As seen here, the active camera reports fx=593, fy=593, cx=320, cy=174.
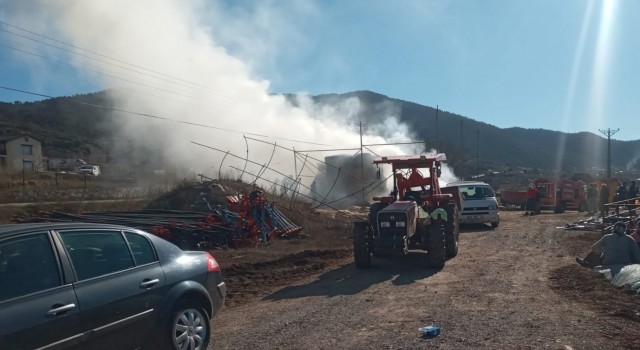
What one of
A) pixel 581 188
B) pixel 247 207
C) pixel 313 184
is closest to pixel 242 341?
pixel 247 207

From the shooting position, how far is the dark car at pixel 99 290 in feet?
14.8

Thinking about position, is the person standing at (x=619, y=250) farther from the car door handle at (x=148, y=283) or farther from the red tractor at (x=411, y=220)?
the car door handle at (x=148, y=283)

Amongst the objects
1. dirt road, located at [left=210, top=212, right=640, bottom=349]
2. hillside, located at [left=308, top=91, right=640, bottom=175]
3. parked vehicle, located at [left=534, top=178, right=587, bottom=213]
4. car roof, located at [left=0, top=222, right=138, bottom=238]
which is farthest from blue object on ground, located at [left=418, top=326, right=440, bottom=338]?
hillside, located at [left=308, top=91, right=640, bottom=175]

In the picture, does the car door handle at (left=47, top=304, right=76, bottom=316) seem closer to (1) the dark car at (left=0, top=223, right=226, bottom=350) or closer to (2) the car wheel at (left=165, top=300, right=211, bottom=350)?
(1) the dark car at (left=0, top=223, right=226, bottom=350)

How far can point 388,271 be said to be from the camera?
39.1ft

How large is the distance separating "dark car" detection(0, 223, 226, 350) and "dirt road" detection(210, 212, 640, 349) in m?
1.00

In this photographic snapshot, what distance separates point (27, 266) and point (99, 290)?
2.09 feet

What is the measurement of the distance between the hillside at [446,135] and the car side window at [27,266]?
45.4m

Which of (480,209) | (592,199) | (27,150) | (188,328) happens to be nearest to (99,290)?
(188,328)

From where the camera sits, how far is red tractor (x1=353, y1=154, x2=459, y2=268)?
11.9 m

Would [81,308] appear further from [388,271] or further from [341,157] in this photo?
[341,157]

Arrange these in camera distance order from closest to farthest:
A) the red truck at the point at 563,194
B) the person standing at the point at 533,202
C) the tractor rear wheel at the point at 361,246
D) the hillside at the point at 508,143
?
the tractor rear wheel at the point at 361,246 < the person standing at the point at 533,202 < the red truck at the point at 563,194 < the hillside at the point at 508,143

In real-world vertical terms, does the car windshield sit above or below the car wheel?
above

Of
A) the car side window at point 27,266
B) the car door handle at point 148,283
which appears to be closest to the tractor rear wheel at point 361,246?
the car door handle at point 148,283
